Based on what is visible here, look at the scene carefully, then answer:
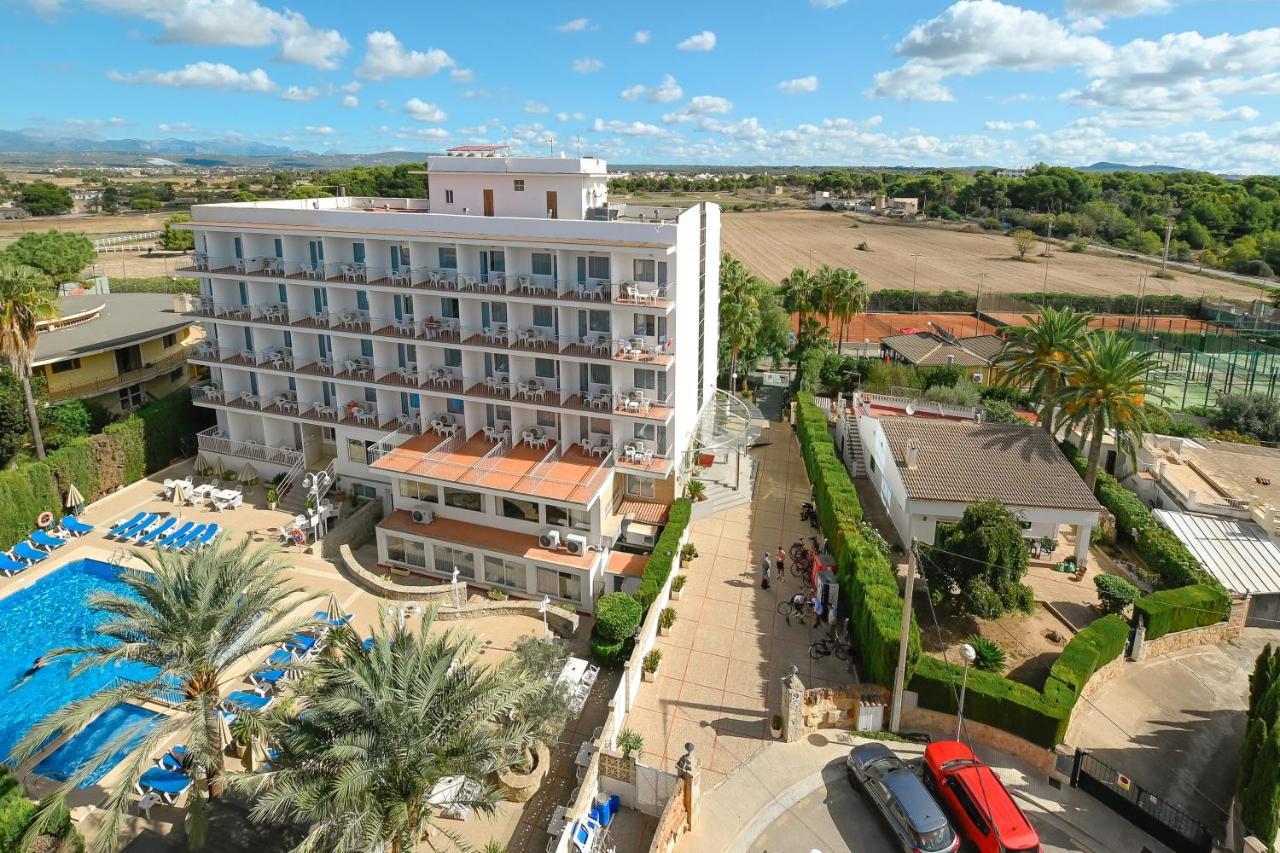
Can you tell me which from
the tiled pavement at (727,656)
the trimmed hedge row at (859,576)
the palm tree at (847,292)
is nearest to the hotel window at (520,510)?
the tiled pavement at (727,656)

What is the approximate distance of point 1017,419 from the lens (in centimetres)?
4278

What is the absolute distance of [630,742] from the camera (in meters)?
20.8

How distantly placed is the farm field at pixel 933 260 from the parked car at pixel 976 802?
3370 inches

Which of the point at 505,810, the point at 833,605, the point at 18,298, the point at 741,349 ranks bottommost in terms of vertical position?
the point at 505,810

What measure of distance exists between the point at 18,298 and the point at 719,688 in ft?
109

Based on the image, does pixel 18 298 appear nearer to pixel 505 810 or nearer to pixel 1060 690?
pixel 505 810

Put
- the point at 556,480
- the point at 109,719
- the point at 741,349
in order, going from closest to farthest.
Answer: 1. the point at 109,719
2. the point at 556,480
3. the point at 741,349

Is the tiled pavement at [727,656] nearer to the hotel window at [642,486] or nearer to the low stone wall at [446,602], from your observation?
the hotel window at [642,486]

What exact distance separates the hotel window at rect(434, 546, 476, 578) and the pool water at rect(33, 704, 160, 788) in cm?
1101

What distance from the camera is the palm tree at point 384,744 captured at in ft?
47.5

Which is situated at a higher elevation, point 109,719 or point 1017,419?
point 1017,419

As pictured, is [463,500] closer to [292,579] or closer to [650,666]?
[292,579]

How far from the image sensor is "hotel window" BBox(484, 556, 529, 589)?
30328 mm

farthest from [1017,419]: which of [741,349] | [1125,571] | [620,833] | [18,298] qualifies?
[18,298]
